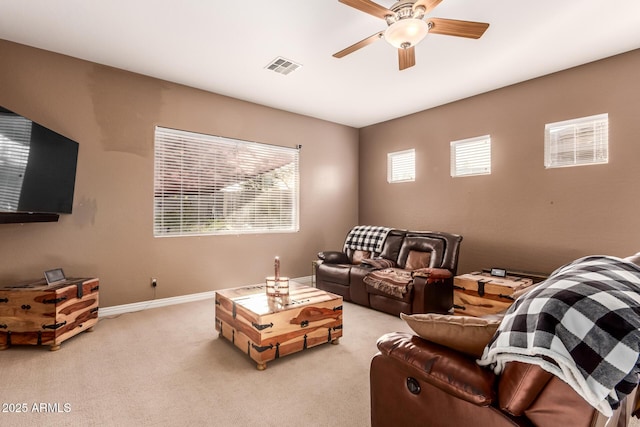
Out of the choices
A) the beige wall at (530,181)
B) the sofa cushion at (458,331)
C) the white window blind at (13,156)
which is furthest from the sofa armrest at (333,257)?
the white window blind at (13,156)

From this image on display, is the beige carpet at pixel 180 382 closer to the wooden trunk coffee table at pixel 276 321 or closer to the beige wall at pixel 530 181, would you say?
the wooden trunk coffee table at pixel 276 321

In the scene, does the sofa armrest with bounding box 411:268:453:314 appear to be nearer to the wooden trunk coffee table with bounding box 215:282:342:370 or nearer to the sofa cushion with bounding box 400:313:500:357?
the wooden trunk coffee table with bounding box 215:282:342:370

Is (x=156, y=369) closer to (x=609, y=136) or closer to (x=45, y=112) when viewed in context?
(x=45, y=112)

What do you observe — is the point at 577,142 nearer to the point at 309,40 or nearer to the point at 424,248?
the point at 424,248

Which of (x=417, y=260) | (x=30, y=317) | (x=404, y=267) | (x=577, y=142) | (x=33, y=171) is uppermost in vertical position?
(x=577, y=142)

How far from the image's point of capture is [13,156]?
99.7 inches

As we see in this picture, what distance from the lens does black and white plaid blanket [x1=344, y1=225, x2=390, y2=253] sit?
15.5ft

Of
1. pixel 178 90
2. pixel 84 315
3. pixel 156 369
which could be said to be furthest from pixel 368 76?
pixel 84 315

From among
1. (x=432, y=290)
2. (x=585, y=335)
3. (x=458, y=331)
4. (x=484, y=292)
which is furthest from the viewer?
(x=432, y=290)

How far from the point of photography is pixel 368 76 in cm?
387

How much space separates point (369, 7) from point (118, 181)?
10.7ft

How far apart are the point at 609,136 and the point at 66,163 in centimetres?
565

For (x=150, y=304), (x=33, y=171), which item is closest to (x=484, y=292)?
(x=150, y=304)

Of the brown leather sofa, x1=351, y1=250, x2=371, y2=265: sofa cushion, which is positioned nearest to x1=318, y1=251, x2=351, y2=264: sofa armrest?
the brown leather sofa
